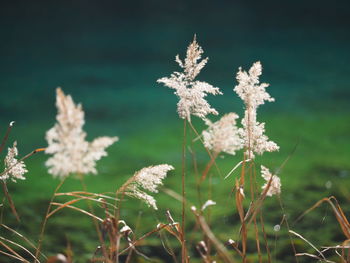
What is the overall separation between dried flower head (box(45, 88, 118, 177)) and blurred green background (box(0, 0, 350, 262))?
0.31 metres

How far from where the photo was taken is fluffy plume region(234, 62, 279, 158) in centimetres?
86

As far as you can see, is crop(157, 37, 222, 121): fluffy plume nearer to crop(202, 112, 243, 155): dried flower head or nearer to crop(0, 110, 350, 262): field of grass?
crop(202, 112, 243, 155): dried flower head

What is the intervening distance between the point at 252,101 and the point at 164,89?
431 centimetres

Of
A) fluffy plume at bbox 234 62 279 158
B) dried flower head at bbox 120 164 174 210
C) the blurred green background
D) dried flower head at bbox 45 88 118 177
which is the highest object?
the blurred green background

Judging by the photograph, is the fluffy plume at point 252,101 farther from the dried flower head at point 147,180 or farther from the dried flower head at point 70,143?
the dried flower head at point 70,143

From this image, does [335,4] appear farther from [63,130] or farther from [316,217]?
[63,130]

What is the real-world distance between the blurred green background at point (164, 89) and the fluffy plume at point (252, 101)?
83 millimetres

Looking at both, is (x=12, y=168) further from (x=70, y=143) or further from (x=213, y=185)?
(x=213, y=185)

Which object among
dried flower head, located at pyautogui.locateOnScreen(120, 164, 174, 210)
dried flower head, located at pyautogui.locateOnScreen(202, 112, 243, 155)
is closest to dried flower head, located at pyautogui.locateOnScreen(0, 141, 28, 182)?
dried flower head, located at pyautogui.locateOnScreen(120, 164, 174, 210)

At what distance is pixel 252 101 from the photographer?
34.2 inches

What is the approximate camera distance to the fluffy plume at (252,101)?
0.86m

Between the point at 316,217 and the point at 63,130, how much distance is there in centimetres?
175

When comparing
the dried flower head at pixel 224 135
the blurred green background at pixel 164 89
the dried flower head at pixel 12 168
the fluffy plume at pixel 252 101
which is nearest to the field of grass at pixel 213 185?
the blurred green background at pixel 164 89

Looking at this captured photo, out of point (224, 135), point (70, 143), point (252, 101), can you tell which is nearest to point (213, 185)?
point (252, 101)
